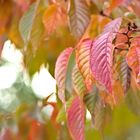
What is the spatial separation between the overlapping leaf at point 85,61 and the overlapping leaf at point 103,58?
26mm

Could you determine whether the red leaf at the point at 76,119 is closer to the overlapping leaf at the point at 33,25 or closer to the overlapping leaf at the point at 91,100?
the overlapping leaf at the point at 91,100

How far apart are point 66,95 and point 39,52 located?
40 cm

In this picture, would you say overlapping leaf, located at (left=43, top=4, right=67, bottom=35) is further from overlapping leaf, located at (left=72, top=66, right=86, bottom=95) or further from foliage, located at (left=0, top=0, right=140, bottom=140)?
Answer: overlapping leaf, located at (left=72, top=66, right=86, bottom=95)

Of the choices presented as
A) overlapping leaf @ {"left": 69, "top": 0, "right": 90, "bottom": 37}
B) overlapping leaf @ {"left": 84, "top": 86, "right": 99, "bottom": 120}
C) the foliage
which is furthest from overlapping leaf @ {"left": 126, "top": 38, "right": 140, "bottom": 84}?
overlapping leaf @ {"left": 69, "top": 0, "right": 90, "bottom": 37}

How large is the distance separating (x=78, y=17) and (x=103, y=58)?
306 mm

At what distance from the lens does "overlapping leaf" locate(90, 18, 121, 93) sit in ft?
2.22

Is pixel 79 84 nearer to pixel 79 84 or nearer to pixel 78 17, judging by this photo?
pixel 79 84

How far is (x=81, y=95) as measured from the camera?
0.77 m

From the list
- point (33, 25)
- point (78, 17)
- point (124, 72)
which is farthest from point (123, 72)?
point (33, 25)

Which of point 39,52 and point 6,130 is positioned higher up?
point 39,52

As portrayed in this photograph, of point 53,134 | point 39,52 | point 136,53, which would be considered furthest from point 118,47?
point 53,134

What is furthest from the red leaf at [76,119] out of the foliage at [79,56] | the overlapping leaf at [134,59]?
the overlapping leaf at [134,59]

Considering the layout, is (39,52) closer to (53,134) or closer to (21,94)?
(53,134)

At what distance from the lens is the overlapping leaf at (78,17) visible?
0.98 meters
